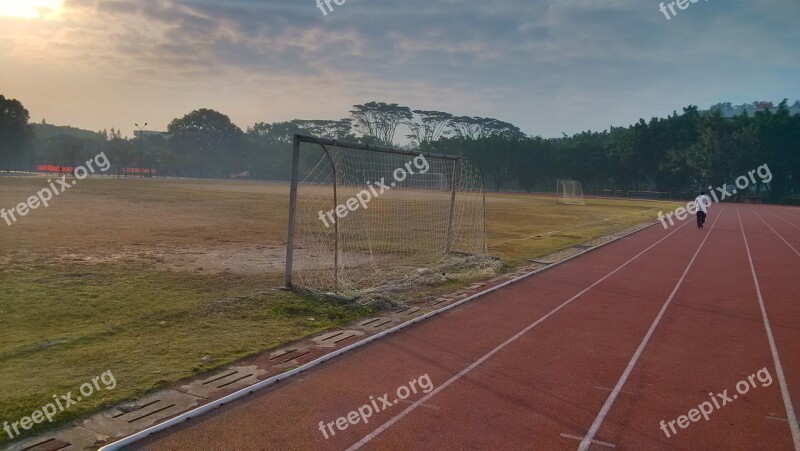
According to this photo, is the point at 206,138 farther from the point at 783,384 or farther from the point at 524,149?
the point at 783,384

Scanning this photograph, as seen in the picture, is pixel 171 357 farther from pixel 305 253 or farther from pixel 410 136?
pixel 410 136

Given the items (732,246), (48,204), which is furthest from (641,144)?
(48,204)

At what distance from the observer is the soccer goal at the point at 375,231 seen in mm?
9828

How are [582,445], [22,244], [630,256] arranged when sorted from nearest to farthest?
[582,445] → [22,244] → [630,256]

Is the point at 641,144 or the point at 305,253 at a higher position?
the point at 641,144

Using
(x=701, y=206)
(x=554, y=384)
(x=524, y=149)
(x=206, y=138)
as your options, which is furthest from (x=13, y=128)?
(x=554, y=384)

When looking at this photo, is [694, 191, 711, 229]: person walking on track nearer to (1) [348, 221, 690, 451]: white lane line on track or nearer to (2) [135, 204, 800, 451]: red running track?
(2) [135, 204, 800, 451]: red running track

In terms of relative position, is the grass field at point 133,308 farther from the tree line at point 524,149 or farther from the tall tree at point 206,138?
the tall tree at point 206,138

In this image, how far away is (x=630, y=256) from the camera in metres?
15.5

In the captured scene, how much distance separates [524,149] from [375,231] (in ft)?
213

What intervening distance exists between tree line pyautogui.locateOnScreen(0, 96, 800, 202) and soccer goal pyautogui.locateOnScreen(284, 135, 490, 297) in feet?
162

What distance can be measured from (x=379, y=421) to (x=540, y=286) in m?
6.72

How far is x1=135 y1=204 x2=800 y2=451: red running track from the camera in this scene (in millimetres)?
4516

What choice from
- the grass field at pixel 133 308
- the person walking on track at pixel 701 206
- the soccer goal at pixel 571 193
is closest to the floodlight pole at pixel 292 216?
the grass field at pixel 133 308
